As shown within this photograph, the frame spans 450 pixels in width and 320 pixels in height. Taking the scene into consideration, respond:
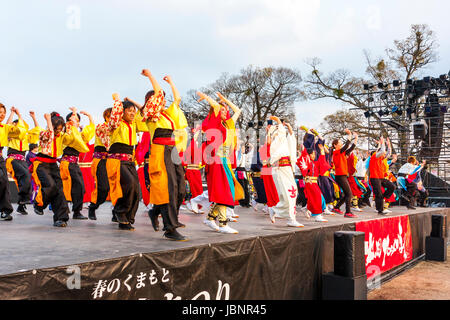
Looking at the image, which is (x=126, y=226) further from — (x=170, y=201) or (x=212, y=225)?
(x=170, y=201)

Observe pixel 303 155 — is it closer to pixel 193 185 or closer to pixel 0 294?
pixel 193 185

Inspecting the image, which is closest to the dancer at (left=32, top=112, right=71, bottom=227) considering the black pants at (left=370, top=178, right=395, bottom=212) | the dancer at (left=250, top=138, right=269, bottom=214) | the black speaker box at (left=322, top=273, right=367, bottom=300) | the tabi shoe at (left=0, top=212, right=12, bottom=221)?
the tabi shoe at (left=0, top=212, right=12, bottom=221)

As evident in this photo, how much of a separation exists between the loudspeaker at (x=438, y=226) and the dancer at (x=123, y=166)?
6.90 m

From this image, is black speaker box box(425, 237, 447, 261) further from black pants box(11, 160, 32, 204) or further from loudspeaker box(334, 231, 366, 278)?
black pants box(11, 160, 32, 204)

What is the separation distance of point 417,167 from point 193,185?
7.41 m

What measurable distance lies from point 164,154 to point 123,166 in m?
1.25

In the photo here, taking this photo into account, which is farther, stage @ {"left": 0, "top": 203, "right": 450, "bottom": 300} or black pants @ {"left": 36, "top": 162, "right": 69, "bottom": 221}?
black pants @ {"left": 36, "top": 162, "right": 69, "bottom": 221}

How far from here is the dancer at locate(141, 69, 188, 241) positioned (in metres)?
3.81

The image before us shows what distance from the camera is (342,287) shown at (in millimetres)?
4586

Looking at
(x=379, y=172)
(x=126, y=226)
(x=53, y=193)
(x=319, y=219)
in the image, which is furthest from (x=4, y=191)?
(x=379, y=172)

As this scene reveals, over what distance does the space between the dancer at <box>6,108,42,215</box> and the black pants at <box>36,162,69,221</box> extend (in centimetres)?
169

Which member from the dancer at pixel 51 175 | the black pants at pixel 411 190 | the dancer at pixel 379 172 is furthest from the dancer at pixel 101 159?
the black pants at pixel 411 190

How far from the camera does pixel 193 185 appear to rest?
25.5 feet
